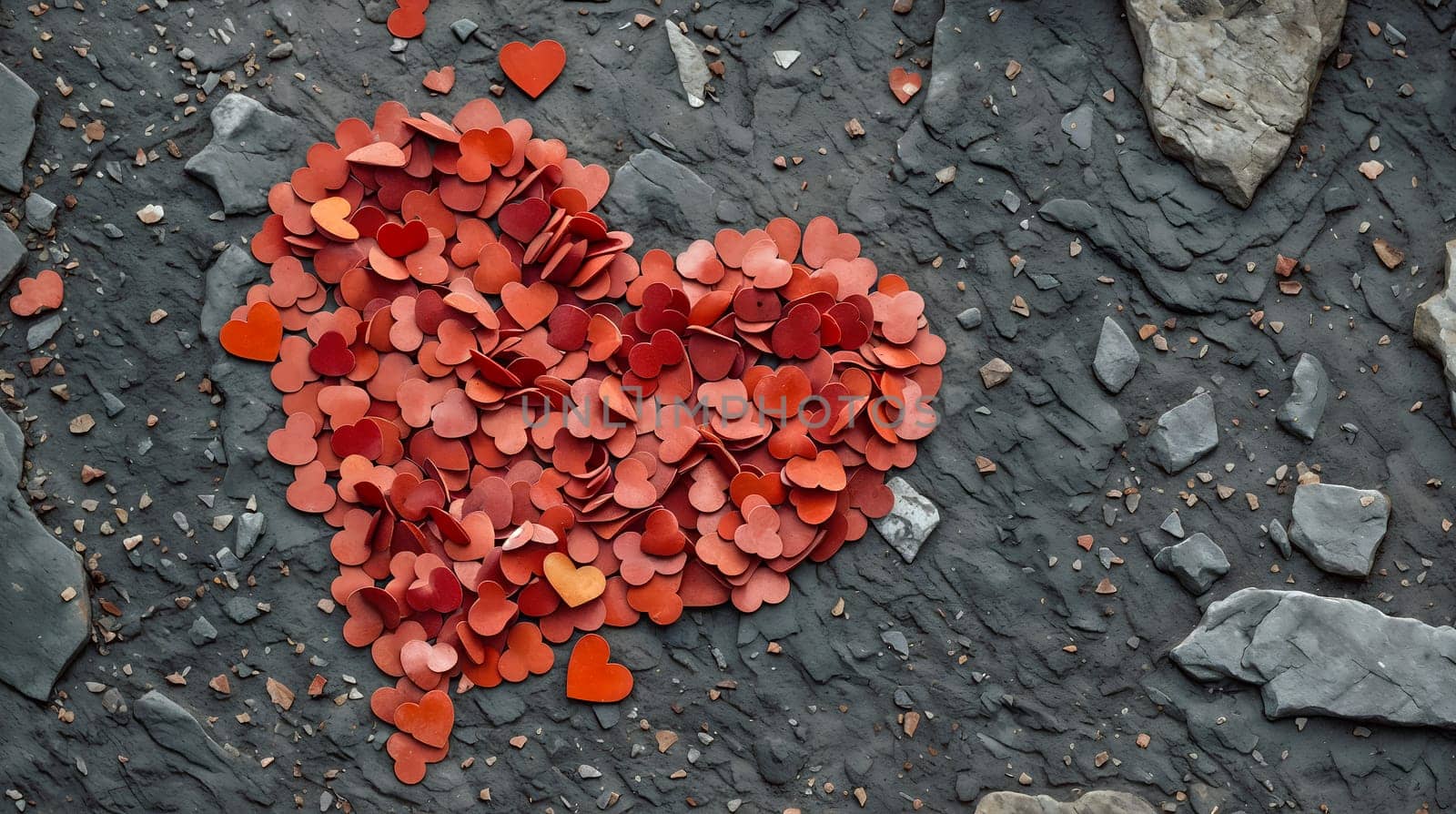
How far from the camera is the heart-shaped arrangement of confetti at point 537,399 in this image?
186 cm

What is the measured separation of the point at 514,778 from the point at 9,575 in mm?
897

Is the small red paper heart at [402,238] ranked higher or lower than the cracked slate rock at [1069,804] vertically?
higher

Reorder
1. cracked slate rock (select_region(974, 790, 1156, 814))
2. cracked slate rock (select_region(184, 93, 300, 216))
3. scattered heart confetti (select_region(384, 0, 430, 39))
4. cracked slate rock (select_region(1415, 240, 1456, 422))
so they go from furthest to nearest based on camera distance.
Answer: scattered heart confetti (select_region(384, 0, 430, 39)), cracked slate rock (select_region(184, 93, 300, 216)), cracked slate rock (select_region(1415, 240, 1456, 422)), cracked slate rock (select_region(974, 790, 1156, 814))

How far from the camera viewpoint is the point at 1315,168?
6.68 ft

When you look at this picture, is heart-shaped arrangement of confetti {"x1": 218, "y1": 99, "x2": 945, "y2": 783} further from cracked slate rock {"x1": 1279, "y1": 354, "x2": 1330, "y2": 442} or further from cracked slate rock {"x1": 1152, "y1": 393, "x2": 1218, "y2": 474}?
cracked slate rock {"x1": 1279, "y1": 354, "x2": 1330, "y2": 442}

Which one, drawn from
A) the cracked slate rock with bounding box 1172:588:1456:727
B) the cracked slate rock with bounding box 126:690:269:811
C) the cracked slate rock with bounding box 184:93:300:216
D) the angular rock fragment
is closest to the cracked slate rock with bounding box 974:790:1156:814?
the cracked slate rock with bounding box 1172:588:1456:727

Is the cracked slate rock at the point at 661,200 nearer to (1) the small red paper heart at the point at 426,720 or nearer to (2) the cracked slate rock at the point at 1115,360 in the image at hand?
(2) the cracked slate rock at the point at 1115,360

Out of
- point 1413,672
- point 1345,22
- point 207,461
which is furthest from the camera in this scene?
point 1345,22

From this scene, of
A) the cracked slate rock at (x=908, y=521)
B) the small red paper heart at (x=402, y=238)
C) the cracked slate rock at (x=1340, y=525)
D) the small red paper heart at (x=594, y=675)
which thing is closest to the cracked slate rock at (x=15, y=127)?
the small red paper heart at (x=402, y=238)

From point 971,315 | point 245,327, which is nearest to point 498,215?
point 245,327

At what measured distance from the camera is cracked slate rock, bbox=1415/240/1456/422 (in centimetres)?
192

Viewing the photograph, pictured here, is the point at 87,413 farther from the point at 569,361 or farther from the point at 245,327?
the point at 569,361

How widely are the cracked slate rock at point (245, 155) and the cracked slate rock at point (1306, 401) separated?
1827mm

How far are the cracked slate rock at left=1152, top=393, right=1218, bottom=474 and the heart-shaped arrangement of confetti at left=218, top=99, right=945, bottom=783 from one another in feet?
1.30
